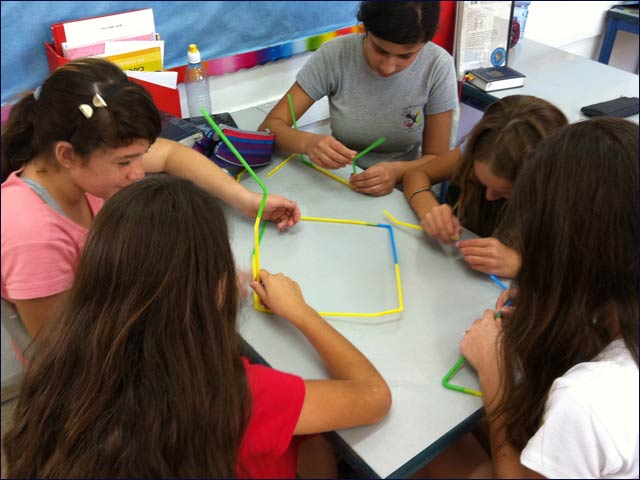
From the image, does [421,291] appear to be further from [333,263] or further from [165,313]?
[165,313]

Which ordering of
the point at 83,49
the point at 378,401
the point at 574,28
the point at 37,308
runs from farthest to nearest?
1. the point at 574,28
2. the point at 83,49
3. the point at 37,308
4. the point at 378,401

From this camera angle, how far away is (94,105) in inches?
40.3

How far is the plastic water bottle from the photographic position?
187cm

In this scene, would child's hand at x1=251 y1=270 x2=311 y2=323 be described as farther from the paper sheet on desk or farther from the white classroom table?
the paper sheet on desk

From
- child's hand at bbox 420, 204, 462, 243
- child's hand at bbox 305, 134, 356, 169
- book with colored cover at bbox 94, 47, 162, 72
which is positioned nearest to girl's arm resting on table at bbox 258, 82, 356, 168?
child's hand at bbox 305, 134, 356, 169

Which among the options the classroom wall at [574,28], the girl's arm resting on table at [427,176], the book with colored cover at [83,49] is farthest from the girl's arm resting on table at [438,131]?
the classroom wall at [574,28]

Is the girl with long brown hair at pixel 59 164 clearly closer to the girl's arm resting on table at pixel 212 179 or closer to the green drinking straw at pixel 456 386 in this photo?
the girl's arm resting on table at pixel 212 179

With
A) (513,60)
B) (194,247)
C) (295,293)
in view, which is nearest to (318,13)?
(513,60)

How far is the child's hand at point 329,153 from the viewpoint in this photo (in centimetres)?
142

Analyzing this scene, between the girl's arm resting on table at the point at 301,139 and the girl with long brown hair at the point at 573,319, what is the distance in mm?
631

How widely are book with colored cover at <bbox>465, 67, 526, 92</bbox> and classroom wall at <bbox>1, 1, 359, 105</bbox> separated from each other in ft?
1.82

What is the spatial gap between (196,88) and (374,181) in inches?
33.8

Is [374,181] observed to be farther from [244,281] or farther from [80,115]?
[80,115]

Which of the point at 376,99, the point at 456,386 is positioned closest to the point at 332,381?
the point at 456,386
